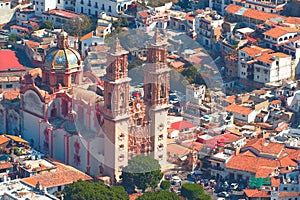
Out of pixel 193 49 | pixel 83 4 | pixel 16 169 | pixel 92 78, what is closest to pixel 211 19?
pixel 193 49

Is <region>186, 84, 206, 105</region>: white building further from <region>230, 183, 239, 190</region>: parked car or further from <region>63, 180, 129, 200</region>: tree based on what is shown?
<region>63, 180, 129, 200</region>: tree

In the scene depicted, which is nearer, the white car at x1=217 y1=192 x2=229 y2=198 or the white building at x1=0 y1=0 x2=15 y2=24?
the white car at x1=217 y1=192 x2=229 y2=198

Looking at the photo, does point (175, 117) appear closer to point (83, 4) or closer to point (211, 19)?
point (211, 19)

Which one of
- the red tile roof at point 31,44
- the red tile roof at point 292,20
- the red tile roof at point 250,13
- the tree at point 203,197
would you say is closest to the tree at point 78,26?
the red tile roof at point 31,44

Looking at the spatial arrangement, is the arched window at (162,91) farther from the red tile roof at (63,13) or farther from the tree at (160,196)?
the red tile roof at (63,13)

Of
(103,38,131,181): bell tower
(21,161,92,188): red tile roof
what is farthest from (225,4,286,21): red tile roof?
(21,161,92,188): red tile roof

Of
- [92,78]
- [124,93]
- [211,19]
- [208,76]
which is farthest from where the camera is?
[211,19]

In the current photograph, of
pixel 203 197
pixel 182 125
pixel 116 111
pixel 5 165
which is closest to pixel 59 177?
pixel 5 165
